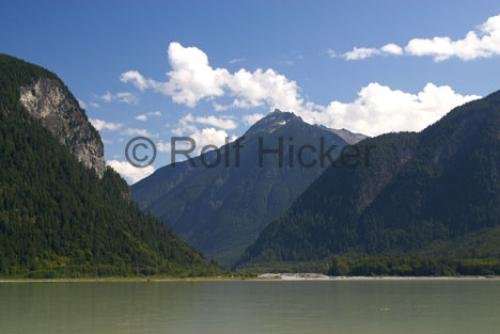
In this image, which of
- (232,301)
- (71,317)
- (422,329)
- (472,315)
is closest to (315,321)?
(422,329)

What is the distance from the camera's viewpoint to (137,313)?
8525 cm

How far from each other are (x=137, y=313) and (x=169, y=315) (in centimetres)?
406

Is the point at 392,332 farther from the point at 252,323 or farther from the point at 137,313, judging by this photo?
the point at 137,313

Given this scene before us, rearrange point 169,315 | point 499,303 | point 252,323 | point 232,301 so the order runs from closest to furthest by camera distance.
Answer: point 252,323 < point 169,315 < point 499,303 < point 232,301

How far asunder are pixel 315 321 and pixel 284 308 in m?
19.8

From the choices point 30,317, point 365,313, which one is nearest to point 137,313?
point 30,317

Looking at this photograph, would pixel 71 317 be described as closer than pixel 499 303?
Yes

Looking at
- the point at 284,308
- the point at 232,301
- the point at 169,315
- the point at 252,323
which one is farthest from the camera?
the point at 232,301

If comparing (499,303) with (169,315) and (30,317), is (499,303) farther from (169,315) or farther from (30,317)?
(30,317)

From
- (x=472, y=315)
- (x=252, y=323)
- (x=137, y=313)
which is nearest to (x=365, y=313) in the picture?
(x=472, y=315)

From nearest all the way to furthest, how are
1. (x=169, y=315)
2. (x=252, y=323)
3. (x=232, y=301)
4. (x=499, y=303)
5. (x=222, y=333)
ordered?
1. (x=222, y=333)
2. (x=252, y=323)
3. (x=169, y=315)
4. (x=499, y=303)
5. (x=232, y=301)

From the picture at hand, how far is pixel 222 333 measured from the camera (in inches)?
2608

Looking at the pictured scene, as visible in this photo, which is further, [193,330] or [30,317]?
[30,317]

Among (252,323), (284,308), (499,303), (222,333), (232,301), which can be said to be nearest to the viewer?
(222,333)
